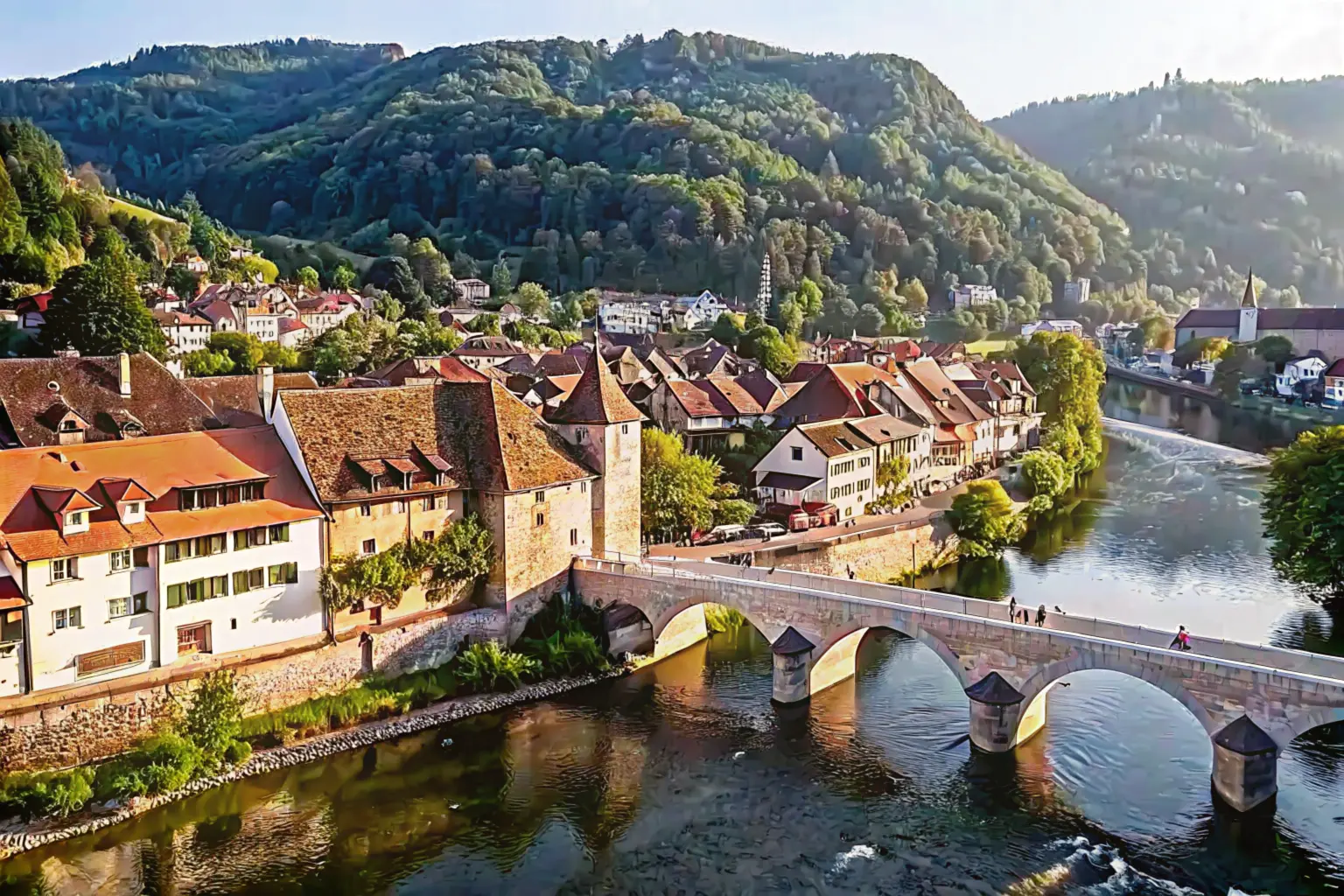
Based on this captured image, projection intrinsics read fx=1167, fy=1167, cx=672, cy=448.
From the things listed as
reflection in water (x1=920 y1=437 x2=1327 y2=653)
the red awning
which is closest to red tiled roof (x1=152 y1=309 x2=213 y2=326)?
the red awning

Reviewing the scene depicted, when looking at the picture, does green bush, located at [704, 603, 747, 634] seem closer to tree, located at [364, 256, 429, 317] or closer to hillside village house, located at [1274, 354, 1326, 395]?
tree, located at [364, 256, 429, 317]

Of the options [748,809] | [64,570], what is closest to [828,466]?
[748,809]

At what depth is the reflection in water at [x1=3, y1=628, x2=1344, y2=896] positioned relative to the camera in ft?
87.4

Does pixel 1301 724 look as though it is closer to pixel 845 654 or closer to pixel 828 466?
pixel 845 654

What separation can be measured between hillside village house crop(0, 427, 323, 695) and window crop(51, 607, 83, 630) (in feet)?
0.11

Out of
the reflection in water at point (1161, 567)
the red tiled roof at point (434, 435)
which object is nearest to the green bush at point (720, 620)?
the red tiled roof at point (434, 435)

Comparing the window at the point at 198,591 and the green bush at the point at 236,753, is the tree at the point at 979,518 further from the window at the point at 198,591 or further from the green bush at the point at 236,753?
the green bush at the point at 236,753

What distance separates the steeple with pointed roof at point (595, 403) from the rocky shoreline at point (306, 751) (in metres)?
9.26

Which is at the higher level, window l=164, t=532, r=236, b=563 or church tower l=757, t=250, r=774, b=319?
church tower l=757, t=250, r=774, b=319

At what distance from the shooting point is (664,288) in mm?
159875

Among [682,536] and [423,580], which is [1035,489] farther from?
[423,580]

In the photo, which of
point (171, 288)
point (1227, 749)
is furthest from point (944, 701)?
point (171, 288)

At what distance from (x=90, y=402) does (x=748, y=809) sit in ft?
94.0

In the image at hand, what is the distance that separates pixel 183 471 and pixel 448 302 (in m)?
111
